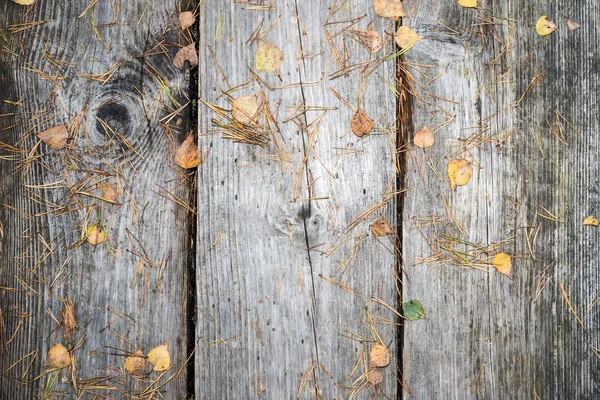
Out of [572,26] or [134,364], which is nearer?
[134,364]

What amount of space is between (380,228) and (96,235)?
3.26 ft

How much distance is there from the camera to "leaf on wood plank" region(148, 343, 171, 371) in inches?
62.1

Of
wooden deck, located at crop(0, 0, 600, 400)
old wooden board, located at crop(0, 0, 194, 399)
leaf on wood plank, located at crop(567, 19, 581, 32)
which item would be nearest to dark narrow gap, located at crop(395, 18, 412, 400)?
wooden deck, located at crop(0, 0, 600, 400)

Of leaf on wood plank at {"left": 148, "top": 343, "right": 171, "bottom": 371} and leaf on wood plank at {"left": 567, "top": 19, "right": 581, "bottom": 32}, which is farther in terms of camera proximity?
leaf on wood plank at {"left": 567, "top": 19, "right": 581, "bottom": 32}

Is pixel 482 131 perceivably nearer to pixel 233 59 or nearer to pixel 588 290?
pixel 588 290

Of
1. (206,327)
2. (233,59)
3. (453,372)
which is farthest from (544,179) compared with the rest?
(206,327)

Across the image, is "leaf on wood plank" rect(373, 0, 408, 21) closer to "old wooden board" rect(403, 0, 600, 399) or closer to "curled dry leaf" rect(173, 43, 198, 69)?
"old wooden board" rect(403, 0, 600, 399)

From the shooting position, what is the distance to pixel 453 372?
1618 mm

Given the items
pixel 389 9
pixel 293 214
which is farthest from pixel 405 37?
pixel 293 214

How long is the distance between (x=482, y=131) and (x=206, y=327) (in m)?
1.20

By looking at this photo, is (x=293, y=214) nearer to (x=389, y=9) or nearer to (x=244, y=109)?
(x=244, y=109)

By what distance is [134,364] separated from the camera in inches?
61.9

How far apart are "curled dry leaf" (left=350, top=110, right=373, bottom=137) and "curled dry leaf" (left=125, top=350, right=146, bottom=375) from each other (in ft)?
3.56

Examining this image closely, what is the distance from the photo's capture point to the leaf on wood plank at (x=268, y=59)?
1.61 meters
